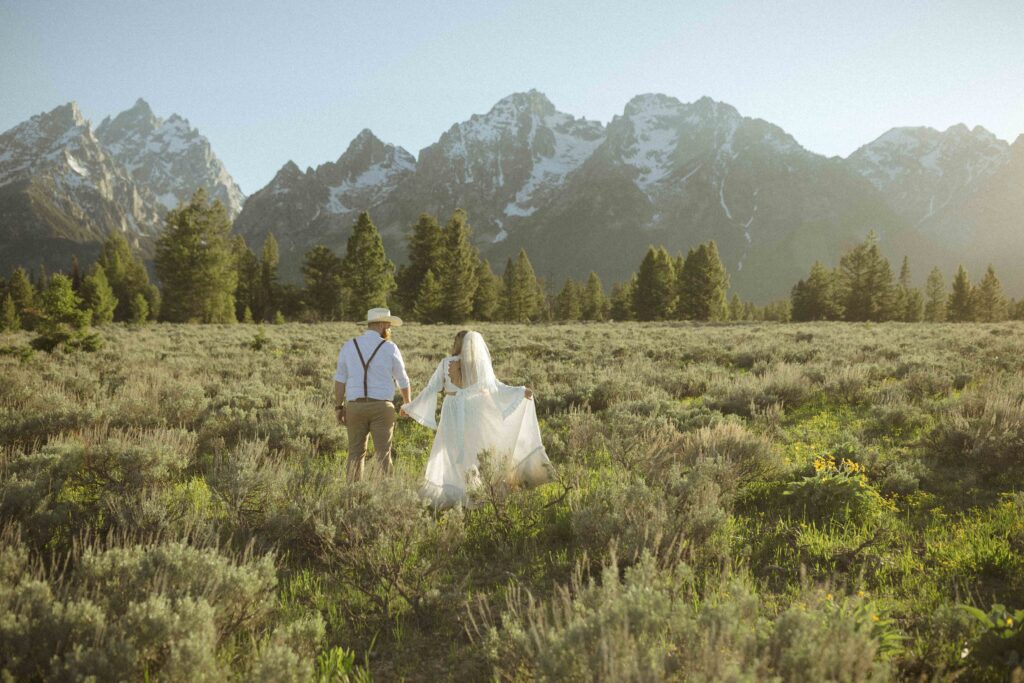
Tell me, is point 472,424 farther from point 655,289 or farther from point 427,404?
point 655,289

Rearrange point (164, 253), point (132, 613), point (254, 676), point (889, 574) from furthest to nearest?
point (164, 253)
point (889, 574)
point (132, 613)
point (254, 676)

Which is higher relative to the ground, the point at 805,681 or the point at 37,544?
the point at 805,681

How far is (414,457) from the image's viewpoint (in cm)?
709

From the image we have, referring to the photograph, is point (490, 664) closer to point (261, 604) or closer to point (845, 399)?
point (261, 604)

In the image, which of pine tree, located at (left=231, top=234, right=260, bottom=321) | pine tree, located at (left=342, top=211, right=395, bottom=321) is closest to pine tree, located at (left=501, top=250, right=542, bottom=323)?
pine tree, located at (left=342, top=211, right=395, bottom=321)

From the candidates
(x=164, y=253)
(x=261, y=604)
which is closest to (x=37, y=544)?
(x=261, y=604)

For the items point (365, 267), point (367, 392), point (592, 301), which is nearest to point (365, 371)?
point (367, 392)

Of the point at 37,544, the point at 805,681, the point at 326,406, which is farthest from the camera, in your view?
the point at 326,406

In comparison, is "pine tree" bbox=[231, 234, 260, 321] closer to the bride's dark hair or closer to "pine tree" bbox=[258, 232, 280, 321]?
"pine tree" bbox=[258, 232, 280, 321]

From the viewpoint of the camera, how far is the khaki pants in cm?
587

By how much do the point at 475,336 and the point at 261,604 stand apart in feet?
12.4

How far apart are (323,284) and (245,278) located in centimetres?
1227

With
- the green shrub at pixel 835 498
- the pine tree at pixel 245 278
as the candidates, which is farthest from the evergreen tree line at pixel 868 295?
the pine tree at pixel 245 278

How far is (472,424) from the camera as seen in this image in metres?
5.84
